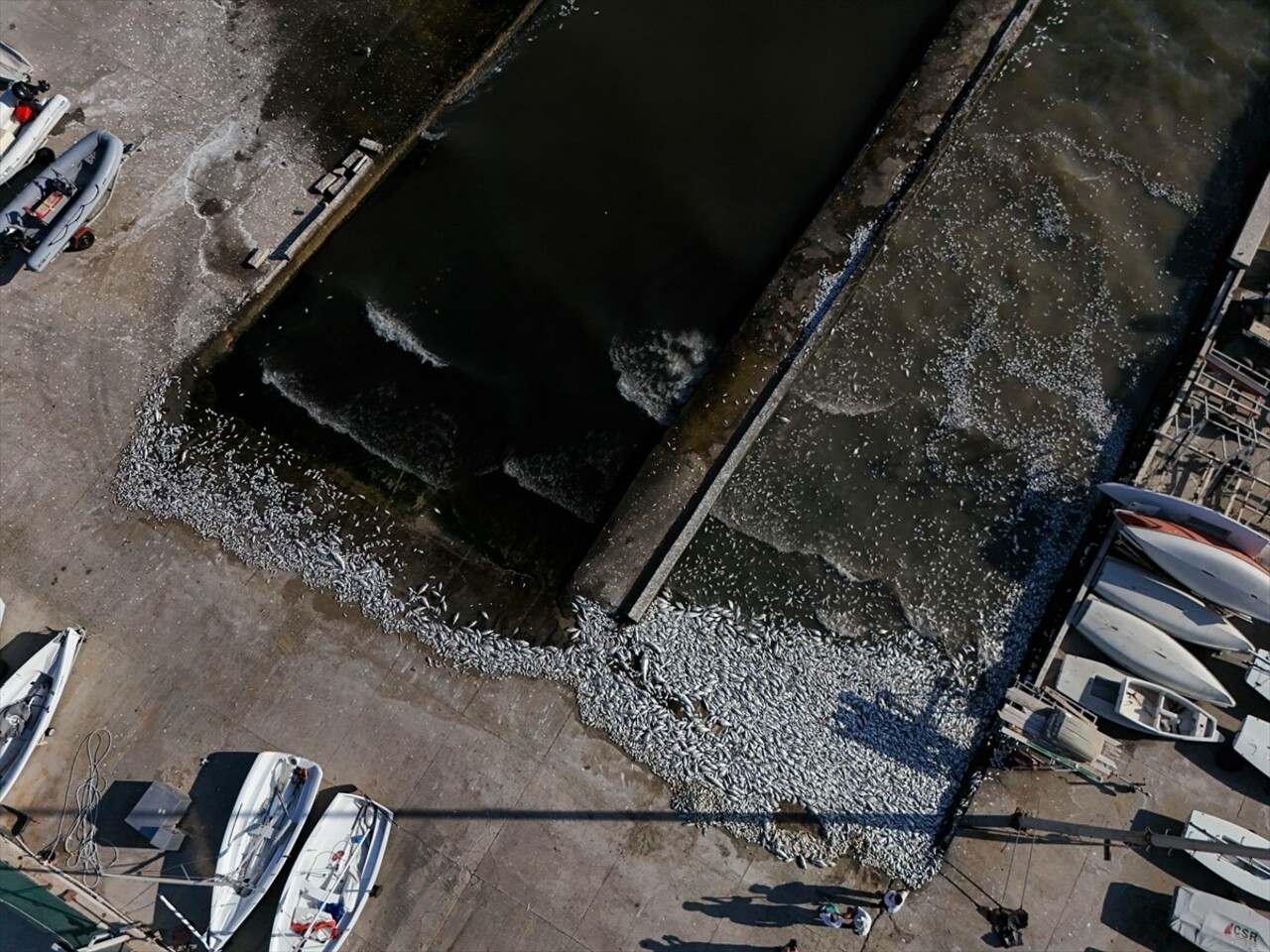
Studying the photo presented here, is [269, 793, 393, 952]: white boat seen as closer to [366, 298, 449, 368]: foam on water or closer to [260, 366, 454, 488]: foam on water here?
[260, 366, 454, 488]: foam on water

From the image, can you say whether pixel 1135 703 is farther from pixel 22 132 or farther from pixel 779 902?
pixel 22 132

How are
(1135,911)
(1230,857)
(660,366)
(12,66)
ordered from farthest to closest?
(12,66) < (660,366) < (1135,911) < (1230,857)

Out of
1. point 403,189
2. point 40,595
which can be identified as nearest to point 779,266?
point 403,189

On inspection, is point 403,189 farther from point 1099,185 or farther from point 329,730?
point 1099,185

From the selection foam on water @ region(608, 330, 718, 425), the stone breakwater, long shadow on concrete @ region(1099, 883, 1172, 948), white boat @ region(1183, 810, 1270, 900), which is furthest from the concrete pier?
white boat @ region(1183, 810, 1270, 900)

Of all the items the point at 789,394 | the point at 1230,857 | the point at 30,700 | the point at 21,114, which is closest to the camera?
the point at 1230,857

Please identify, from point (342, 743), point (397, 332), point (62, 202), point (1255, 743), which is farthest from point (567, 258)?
point (1255, 743)
